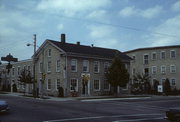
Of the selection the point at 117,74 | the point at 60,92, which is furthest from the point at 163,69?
the point at 60,92

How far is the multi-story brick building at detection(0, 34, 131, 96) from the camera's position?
42450mm

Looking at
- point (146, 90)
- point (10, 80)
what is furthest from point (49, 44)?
point (146, 90)

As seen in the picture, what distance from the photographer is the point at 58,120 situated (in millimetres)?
15625

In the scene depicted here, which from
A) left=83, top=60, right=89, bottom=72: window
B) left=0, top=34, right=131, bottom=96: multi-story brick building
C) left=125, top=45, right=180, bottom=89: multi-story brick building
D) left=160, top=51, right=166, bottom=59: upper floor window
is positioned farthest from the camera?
left=160, top=51, right=166, bottom=59: upper floor window

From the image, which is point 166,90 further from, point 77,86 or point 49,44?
point 49,44

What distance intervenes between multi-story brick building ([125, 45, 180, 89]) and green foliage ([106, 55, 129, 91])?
19311 millimetres

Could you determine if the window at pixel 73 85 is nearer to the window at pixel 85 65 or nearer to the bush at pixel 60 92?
the bush at pixel 60 92

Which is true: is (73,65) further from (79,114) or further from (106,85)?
(79,114)

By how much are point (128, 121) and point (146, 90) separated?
145 ft

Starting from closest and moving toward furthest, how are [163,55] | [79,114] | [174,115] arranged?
[174,115] < [79,114] < [163,55]

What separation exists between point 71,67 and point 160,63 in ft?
84.7

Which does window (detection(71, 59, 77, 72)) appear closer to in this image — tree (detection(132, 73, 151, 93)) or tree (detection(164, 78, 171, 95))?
tree (detection(132, 73, 151, 93))

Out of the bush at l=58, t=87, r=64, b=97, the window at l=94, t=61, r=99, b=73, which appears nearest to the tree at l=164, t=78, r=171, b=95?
the window at l=94, t=61, r=99, b=73

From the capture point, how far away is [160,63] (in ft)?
201
